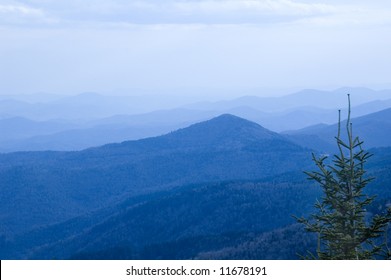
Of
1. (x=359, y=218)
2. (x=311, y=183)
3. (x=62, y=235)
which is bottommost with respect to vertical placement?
(x=62, y=235)

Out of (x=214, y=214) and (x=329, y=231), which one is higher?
(x=329, y=231)

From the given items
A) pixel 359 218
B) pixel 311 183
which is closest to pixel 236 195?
pixel 311 183

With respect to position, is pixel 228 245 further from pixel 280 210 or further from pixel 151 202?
pixel 151 202

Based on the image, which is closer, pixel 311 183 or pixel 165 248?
pixel 165 248

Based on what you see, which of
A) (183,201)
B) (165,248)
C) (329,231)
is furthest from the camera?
(183,201)

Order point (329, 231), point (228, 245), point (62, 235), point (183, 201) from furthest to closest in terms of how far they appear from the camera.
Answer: point (62, 235), point (183, 201), point (228, 245), point (329, 231)
